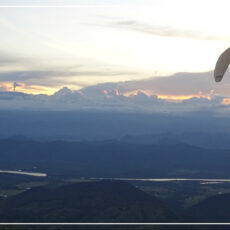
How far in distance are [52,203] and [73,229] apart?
78711 millimetres

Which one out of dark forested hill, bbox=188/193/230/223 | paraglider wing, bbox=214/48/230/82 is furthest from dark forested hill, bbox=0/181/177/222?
paraglider wing, bbox=214/48/230/82

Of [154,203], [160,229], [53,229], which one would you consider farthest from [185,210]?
[53,229]

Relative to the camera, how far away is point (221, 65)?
813 cm

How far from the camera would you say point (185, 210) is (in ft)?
614

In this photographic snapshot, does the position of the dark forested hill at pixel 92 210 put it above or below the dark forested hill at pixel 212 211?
above

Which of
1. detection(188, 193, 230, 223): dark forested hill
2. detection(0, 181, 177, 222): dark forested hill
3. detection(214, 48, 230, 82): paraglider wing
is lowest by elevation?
detection(188, 193, 230, 223): dark forested hill

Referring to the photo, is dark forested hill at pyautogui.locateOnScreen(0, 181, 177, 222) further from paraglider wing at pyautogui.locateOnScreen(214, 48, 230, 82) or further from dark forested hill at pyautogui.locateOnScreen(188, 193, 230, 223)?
paraglider wing at pyautogui.locateOnScreen(214, 48, 230, 82)

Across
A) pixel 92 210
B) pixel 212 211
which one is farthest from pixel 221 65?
pixel 212 211

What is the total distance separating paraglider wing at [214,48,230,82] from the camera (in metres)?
7.89

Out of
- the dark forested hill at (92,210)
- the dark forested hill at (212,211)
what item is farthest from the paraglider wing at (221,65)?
the dark forested hill at (212,211)

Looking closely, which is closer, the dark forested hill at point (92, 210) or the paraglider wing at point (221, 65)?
the paraglider wing at point (221, 65)

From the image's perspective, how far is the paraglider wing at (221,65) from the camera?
7.89 metres

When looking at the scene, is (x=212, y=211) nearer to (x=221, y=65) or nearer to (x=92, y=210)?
(x=92, y=210)

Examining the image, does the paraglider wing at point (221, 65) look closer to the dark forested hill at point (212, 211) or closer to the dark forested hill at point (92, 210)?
the dark forested hill at point (92, 210)
